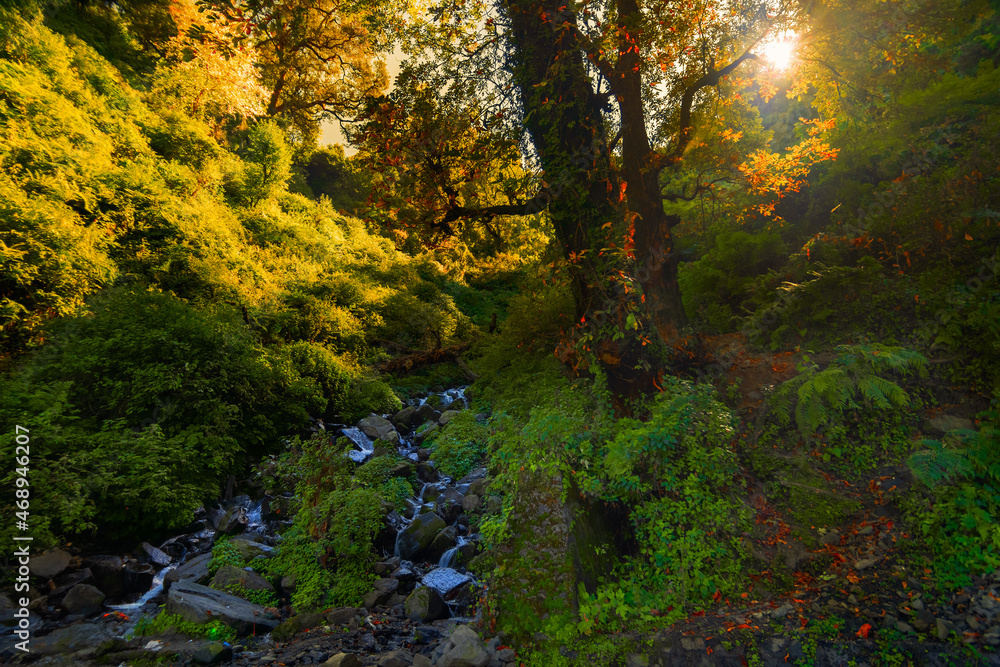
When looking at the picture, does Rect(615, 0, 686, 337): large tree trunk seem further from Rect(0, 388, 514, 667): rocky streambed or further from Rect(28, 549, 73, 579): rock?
Rect(28, 549, 73, 579): rock

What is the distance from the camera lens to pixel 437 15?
23.9ft

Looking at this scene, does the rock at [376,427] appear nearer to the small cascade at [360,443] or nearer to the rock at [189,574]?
the small cascade at [360,443]

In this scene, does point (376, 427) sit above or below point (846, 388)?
below

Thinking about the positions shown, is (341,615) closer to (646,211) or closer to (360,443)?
(360,443)

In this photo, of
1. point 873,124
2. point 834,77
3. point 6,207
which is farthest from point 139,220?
point 873,124

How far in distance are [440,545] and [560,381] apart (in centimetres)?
341

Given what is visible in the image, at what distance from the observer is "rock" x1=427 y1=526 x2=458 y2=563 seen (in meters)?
6.20

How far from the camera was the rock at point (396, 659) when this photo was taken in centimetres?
396

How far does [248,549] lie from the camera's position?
601cm

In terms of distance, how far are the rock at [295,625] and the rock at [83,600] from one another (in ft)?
7.62

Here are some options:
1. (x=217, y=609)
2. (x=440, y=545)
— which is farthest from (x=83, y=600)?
(x=440, y=545)

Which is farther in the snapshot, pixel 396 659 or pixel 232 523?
pixel 232 523

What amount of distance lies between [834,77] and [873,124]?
2.01m

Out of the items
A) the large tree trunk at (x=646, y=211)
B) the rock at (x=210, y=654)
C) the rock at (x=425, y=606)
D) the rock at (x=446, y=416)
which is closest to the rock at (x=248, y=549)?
the rock at (x=210, y=654)
